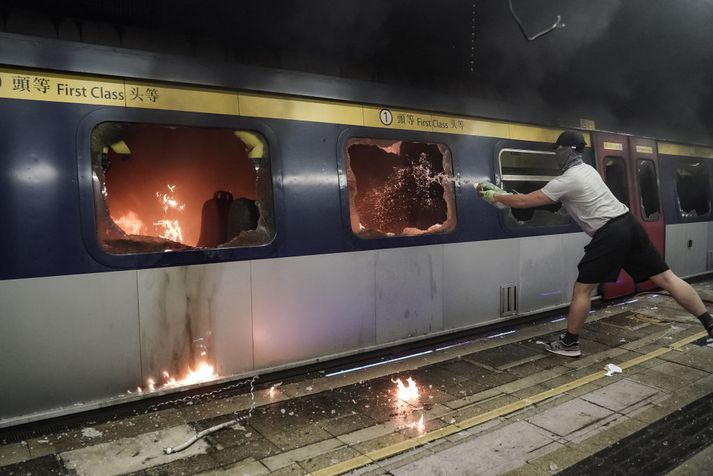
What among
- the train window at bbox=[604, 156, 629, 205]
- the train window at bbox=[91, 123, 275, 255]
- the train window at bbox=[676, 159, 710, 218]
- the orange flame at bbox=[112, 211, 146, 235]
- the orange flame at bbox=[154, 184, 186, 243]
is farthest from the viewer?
the train window at bbox=[676, 159, 710, 218]

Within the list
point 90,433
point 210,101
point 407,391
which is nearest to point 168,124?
point 210,101

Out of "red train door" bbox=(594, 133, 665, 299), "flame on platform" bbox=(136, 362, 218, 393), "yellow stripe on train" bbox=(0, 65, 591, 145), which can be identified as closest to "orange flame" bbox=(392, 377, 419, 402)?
"flame on platform" bbox=(136, 362, 218, 393)

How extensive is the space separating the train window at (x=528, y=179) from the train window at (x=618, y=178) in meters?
1.34

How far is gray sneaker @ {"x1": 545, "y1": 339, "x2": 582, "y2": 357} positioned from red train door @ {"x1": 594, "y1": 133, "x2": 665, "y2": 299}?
263 cm

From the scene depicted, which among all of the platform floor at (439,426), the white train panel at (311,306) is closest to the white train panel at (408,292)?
the white train panel at (311,306)

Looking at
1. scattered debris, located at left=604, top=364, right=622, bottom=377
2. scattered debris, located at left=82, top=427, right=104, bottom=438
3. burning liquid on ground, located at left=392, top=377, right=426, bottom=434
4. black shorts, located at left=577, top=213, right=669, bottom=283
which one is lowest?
scattered debris, located at left=604, top=364, right=622, bottom=377

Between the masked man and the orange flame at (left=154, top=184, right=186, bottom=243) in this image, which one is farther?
the orange flame at (left=154, top=184, right=186, bottom=243)

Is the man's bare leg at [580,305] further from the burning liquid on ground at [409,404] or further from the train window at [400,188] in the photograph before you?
the burning liquid on ground at [409,404]

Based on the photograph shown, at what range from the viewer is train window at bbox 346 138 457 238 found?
5.07 m

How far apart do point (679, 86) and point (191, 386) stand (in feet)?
39.3

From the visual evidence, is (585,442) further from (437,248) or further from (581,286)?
(437,248)

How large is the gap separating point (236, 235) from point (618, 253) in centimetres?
379

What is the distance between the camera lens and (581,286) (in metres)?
4.88

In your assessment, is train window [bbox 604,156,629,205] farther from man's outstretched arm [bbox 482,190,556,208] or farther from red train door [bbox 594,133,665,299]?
man's outstretched arm [bbox 482,190,556,208]
